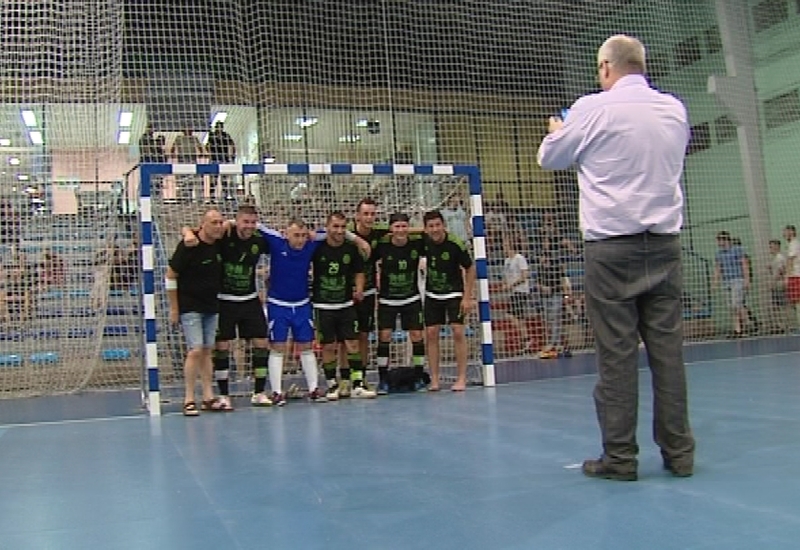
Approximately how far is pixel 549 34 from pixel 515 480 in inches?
447

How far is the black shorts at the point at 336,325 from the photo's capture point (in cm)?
746

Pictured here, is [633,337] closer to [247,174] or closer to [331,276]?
[331,276]

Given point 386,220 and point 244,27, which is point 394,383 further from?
point 244,27

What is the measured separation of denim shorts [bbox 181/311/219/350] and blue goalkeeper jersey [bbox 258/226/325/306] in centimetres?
69

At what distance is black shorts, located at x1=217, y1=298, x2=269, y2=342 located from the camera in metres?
7.14

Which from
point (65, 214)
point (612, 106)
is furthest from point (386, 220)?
point (612, 106)

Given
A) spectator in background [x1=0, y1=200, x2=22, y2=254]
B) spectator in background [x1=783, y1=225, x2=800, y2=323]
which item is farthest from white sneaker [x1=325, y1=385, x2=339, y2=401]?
spectator in background [x1=783, y1=225, x2=800, y2=323]

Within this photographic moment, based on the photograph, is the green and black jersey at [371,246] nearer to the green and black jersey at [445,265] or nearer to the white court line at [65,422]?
the green and black jersey at [445,265]

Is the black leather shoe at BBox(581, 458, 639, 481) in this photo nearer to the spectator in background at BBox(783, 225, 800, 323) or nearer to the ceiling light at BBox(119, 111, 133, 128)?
the ceiling light at BBox(119, 111, 133, 128)

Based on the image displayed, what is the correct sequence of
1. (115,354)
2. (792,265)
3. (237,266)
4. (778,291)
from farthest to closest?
(778,291) → (792,265) → (115,354) → (237,266)

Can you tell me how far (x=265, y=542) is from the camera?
105 inches

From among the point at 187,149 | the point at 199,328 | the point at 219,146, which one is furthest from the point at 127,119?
the point at 199,328

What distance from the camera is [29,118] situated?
914 centimetres

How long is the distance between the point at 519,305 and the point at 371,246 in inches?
183
